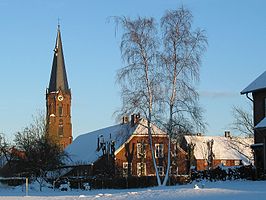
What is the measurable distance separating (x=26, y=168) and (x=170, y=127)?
21.4 metres

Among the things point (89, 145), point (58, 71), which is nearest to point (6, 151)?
point (89, 145)

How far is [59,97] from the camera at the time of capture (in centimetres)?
12738

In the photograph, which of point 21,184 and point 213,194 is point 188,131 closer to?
point 213,194

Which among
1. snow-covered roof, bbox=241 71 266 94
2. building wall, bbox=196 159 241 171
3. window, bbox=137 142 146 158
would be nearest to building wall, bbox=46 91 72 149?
building wall, bbox=196 159 241 171

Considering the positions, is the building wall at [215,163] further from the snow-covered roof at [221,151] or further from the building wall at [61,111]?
the building wall at [61,111]

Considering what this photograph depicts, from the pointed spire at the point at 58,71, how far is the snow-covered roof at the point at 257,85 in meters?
85.9

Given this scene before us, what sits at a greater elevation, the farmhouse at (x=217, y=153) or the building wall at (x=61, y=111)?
the building wall at (x=61, y=111)

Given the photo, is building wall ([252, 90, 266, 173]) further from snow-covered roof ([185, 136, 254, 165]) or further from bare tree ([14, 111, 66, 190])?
snow-covered roof ([185, 136, 254, 165])

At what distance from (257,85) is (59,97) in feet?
293

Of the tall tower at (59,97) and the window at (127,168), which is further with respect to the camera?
the tall tower at (59,97)

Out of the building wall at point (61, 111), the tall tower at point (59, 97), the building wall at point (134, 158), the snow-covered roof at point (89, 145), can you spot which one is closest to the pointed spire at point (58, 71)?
the tall tower at point (59, 97)

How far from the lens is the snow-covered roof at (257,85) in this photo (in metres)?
41.2

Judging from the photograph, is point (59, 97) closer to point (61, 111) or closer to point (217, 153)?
point (61, 111)

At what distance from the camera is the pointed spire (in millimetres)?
124938
